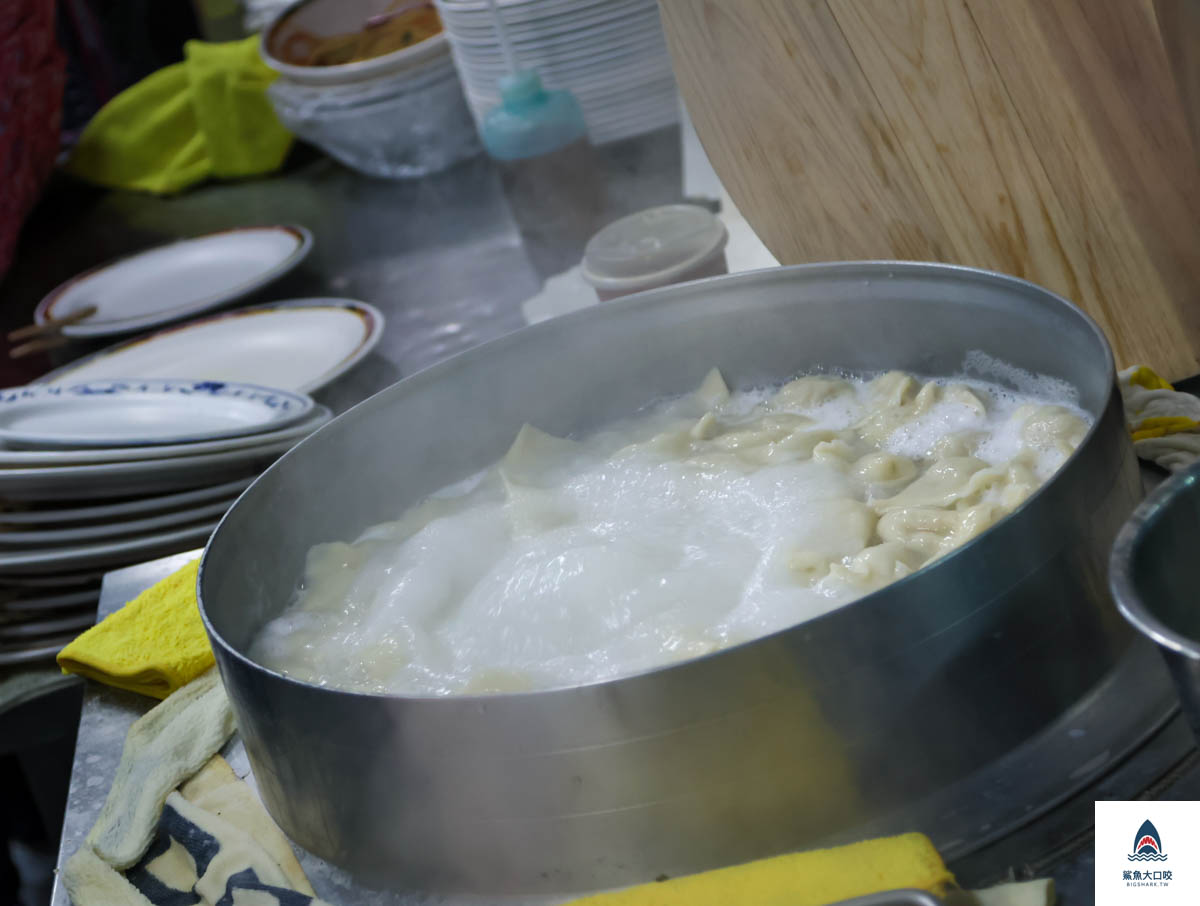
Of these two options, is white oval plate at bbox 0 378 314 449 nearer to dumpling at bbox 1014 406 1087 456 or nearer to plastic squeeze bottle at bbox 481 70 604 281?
plastic squeeze bottle at bbox 481 70 604 281

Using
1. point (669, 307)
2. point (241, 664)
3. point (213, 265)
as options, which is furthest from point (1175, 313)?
point (213, 265)

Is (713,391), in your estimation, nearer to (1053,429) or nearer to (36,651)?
(1053,429)

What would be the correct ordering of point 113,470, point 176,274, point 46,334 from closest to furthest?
point 113,470
point 46,334
point 176,274

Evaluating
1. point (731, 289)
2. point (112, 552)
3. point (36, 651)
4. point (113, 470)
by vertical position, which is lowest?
point (36, 651)

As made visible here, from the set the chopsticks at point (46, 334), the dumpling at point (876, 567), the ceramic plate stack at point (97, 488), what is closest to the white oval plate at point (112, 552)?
the ceramic plate stack at point (97, 488)

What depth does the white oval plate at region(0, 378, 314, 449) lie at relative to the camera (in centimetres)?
168

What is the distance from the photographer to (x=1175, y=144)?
3.66ft

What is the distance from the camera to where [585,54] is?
2414 mm

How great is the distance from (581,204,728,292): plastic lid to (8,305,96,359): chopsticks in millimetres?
1461

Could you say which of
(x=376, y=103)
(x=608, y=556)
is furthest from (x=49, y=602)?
(x=376, y=103)

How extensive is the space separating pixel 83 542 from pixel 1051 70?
1.32 metres

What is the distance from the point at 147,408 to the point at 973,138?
123 cm

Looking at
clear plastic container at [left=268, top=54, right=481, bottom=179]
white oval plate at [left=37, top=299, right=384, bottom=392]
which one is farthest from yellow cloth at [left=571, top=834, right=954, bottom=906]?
clear plastic container at [left=268, top=54, right=481, bottom=179]

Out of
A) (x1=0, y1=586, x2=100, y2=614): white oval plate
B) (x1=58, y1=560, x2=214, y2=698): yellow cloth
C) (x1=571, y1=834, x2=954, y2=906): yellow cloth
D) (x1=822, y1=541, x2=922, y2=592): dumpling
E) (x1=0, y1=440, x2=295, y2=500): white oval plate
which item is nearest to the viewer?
(x1=571, y1=834, x2=954, y2=906): yellow cloth
